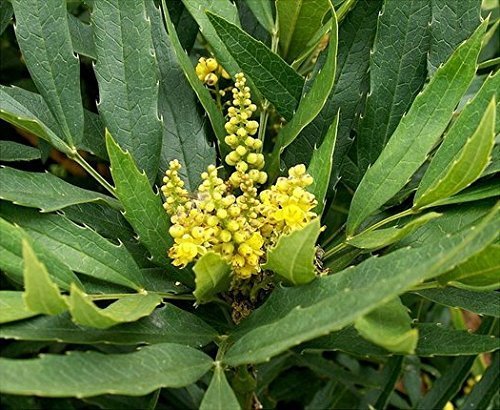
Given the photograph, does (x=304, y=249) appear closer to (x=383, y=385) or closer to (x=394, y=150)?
(x=394, y=150)

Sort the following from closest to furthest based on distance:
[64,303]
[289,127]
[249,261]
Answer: [64,303] < [249,261] < [289,127]

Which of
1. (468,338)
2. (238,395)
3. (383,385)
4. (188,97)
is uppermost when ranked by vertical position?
(188,97)

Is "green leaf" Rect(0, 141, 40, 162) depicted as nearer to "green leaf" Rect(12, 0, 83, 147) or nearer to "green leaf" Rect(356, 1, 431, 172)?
"green leaf" Rect(12, 0, 83, 147)

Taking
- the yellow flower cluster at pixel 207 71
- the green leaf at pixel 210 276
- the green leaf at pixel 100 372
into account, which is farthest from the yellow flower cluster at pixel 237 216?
the yellow flower cluster at pixel 207 71

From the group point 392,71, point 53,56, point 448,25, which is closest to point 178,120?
point 53,56

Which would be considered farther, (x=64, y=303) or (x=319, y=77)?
(x=319, y=77)

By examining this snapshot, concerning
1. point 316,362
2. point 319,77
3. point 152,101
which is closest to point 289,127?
point 319,77
